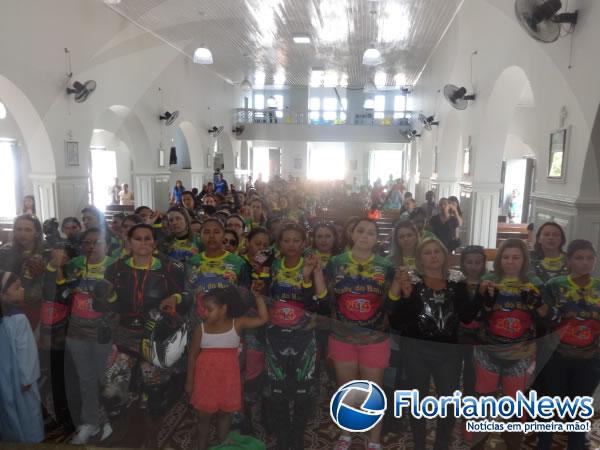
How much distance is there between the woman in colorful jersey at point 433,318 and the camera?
281 centimetres

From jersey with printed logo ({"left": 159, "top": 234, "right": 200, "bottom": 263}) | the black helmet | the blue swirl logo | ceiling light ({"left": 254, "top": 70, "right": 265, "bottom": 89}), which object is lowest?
the blue swirl logo

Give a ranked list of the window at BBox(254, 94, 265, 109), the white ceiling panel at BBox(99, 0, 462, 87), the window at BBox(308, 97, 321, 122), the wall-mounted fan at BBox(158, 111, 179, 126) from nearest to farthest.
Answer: the white ceiling panel at BBox(99, 0, 462, 87), the wall-mounted fan at BBox(158, 111, 179, 126), the window at BBox(308, 97, 321, 122), the window at BBox(254, 94, 265, 109)

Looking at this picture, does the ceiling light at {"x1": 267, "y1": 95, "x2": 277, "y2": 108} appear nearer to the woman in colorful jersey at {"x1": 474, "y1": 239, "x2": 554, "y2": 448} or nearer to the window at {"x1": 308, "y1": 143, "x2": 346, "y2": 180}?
the window at {"x1": 308, "y1": 143, "x2": 346, "y2": 180}

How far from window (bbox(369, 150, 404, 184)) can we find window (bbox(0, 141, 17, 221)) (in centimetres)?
1751

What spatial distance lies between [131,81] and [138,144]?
5.89ft

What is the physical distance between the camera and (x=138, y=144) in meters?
11.7

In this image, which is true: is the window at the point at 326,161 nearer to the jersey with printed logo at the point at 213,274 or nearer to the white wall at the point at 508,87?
the white wall at the point at 508,87

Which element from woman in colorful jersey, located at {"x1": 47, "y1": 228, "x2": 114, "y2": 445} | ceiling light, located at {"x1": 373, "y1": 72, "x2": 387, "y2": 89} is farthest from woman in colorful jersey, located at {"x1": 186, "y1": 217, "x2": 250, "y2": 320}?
ceiling light, located at {"x1": 373, "y1": 72, "x2": 387, "y2": 89}

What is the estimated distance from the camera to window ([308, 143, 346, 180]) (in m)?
25.2

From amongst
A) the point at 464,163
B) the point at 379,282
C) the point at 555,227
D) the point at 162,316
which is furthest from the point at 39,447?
the point at 464,163

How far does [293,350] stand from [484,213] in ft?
19.9

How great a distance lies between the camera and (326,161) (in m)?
25.7

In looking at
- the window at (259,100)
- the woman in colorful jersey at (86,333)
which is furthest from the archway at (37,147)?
the window at (259,100)

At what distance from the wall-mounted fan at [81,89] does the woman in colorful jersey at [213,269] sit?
605 cm
